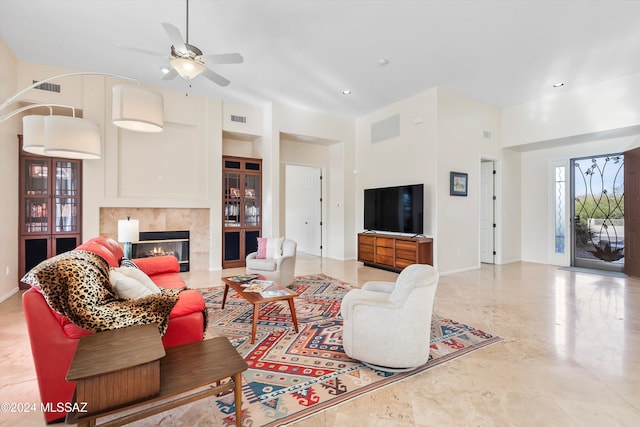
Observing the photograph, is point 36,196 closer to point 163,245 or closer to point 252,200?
point 163,245

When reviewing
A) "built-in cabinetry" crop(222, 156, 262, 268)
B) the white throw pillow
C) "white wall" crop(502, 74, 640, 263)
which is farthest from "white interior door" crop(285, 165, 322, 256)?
the white throw pillow

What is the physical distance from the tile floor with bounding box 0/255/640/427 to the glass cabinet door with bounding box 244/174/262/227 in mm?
3764

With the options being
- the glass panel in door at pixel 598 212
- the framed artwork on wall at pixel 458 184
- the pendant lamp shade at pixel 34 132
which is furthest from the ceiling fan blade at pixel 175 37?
the glass panel in door at pixel 598 212

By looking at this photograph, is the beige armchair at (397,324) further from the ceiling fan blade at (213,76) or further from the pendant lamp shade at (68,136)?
the pendant lamp shade at (68,136)

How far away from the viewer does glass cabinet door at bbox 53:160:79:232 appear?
4793 mm

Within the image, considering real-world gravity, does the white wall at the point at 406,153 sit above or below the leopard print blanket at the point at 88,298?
above

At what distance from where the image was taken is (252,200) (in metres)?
6.56

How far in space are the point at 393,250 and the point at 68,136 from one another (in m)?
4.98

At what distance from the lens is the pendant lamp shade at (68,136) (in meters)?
2.89

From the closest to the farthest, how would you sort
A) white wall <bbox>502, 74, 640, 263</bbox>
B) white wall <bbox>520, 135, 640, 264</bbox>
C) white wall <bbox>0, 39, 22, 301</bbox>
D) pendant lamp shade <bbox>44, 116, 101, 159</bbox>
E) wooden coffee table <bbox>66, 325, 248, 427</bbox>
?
1. wooden coffee table <bbox>66, 325, 248, 427</bbox>
2. pendant lamp shade <bbox>44, 116, 101, 159</bbox>
3. white wall <bbox>0, 39, 22, 301</bbox>
4. white wall <bbox>502, 74, 640, 263</bbox>
5. white wall <bbox>520, 135, 640, 264</bbox>

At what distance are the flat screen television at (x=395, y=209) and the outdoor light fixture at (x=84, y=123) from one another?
4268 millimetres

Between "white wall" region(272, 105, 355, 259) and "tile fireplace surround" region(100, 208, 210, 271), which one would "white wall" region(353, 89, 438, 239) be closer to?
"white wall" region(272, 105, 355, 259)

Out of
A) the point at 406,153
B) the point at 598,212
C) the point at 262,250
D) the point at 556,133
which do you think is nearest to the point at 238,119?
the point at 262,250

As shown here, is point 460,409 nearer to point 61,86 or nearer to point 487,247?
point 487,247
